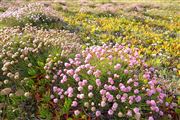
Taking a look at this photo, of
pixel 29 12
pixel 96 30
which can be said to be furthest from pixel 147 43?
pixel 29 12

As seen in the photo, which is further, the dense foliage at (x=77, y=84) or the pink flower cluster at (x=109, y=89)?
the dense foliage at (x=77, y=84)

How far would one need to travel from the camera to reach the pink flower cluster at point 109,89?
5699 millimetres

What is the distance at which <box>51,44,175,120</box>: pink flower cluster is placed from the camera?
5699 millimetres

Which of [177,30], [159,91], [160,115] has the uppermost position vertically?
[159,91]

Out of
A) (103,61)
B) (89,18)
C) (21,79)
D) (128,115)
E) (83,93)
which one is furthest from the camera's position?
(89,18)

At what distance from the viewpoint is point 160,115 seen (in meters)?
6.07

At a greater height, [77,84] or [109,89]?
[109,89]

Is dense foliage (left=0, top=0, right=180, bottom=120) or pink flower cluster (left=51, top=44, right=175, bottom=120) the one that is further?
dense foliage (left=0, top=0, right=180, bottom=120)

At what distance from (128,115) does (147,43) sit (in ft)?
20.6

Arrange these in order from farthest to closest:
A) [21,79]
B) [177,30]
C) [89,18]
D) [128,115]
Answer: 1. [89,18]
2. [177,30]
3. [21,79]
4. [128,115]

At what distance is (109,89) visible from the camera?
580 centimetres

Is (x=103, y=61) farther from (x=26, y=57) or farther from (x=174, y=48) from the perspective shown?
(x=174, y=48)

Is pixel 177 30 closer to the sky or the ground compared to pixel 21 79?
closer to the ground

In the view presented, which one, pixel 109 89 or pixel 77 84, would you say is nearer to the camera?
pixel 109 89
